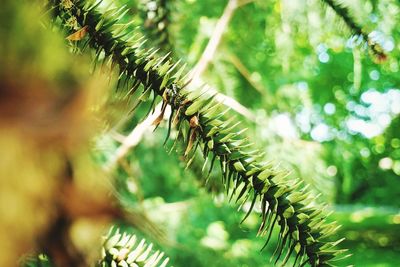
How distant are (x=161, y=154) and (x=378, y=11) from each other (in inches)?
69.8

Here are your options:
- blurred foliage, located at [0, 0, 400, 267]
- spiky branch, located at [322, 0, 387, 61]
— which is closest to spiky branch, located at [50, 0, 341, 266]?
blurred foliage, located at [0, 0, 400, 267]

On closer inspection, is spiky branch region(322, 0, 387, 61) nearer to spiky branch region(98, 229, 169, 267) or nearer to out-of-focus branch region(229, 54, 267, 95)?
spiky branch region(98, 229, 169, 267)

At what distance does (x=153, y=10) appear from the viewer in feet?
3.23

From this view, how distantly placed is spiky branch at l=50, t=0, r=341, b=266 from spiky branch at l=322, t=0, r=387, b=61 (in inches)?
17.3

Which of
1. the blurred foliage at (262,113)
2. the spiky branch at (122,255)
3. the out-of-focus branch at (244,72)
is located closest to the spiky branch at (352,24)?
the blurred foliage at (262,113)

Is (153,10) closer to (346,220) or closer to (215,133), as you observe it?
(215,133)

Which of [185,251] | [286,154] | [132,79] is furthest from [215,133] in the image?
[286,154]

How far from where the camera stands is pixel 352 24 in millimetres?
880

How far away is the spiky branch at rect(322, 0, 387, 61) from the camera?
870mm

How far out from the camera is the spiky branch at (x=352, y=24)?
870 mm

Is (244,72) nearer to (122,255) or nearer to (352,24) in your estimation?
(352,24)

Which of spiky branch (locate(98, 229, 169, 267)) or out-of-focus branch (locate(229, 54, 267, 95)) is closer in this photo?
spiky branch (locate(98, 229, 169, 267))

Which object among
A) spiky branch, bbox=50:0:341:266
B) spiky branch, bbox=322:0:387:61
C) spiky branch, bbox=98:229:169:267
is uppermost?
spiky branch, bbox=322:0:387:61

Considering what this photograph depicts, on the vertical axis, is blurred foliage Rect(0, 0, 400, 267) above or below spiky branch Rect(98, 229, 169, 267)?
above
